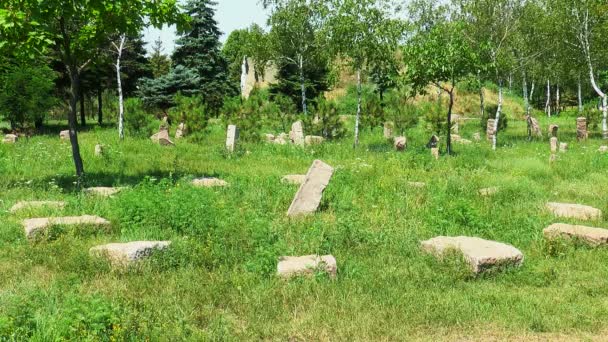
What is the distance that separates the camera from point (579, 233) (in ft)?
24.2

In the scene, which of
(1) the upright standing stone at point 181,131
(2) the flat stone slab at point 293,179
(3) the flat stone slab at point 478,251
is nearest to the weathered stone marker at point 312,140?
(1) the upright standing stone at point 181,131

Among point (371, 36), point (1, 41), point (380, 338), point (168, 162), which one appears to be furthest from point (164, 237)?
point (371, 36)

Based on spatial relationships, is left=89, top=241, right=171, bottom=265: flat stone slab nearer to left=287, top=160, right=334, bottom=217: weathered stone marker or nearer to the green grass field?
the green grass field

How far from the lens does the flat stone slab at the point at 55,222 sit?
711 cm

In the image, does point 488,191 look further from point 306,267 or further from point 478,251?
point 306,267

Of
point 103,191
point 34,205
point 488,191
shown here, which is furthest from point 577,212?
point 34,205

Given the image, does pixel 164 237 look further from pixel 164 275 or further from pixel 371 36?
pixel 371 36

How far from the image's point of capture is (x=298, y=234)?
25.3 ft

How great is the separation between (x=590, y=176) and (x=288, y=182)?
25.6 feet

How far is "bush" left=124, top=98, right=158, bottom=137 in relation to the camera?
912 inches

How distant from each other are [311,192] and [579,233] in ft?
14.4

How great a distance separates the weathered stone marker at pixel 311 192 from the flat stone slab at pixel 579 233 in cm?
384

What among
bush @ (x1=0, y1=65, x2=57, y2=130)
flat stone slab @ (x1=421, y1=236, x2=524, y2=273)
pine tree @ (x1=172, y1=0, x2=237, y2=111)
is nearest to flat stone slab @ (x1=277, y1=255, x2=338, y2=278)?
flat stone slab @ (x1=421, y1=236, x2=524, y2=273)

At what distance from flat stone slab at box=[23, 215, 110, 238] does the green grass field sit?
160 millimetres
